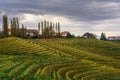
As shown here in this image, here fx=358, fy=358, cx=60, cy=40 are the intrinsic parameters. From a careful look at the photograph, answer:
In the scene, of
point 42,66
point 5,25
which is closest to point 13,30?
point 5,25

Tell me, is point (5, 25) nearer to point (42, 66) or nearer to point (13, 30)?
point (13, 30)

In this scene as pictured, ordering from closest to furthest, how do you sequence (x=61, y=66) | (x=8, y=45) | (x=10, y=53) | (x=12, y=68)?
(x=12, y=68), (x=61, y=66), (x=10, y=53), (x=8, y=45)

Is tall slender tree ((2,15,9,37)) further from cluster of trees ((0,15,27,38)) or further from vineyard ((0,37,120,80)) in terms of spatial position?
vineyard ((0,37,120,80))

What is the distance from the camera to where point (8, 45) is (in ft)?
248

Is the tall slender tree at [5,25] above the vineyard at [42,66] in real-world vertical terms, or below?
above

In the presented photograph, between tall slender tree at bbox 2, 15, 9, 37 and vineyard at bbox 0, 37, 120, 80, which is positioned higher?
tall slender tree at bbox 2, 15, 9, 37

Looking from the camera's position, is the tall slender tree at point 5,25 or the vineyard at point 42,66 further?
the tall slender tree at point 5,25

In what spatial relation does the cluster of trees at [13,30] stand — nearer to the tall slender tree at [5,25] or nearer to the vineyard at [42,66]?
the tall slender tree at [5,25]

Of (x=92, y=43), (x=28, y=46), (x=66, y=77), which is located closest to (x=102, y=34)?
(x=92, y=43)

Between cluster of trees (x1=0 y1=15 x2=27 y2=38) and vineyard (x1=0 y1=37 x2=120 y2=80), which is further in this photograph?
cluster of trees (x1=0 y1=15 x2=27 y2=38)

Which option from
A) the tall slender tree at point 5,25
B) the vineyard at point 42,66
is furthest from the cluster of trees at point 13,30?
the vineyard at point 42,66

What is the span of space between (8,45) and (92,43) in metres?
35.3

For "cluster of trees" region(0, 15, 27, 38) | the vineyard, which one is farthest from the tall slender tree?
the vineyard

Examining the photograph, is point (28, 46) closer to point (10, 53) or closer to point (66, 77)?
point (10, 53)
